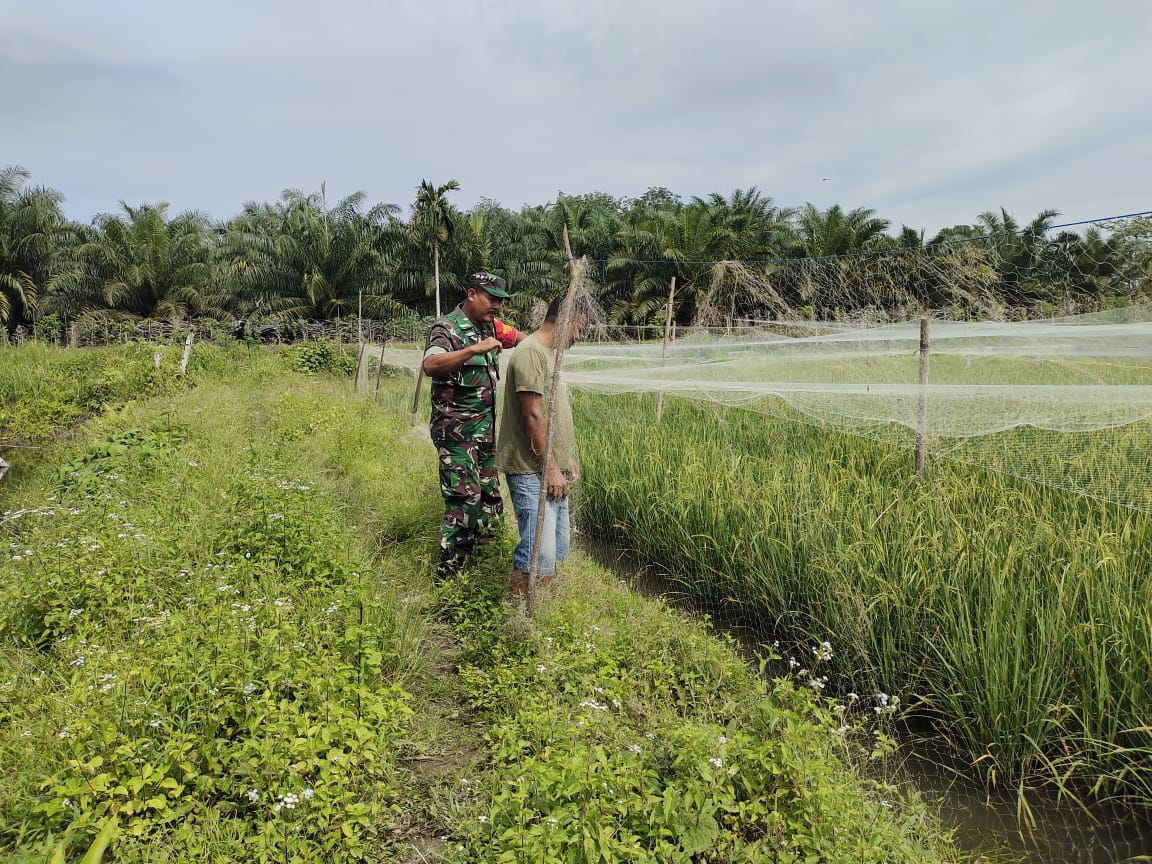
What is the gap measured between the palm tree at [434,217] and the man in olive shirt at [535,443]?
2027cm

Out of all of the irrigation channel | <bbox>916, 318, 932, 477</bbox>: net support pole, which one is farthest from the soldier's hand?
<bbox>916, 318, 932, 477</bbox>: net support pole

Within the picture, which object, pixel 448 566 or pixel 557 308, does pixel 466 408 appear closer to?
pixel 557 308

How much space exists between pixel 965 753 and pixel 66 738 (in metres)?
3.18

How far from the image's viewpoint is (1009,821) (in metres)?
2.27

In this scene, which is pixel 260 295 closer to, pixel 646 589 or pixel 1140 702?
pixel 646 589

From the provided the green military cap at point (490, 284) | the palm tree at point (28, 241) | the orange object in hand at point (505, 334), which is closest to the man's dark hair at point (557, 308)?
the green military cap at point (490, 284)

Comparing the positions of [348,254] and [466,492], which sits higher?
[348,254]

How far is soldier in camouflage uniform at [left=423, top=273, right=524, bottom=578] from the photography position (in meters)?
3.16

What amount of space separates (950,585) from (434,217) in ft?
75.3

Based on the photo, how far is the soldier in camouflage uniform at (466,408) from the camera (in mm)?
3164

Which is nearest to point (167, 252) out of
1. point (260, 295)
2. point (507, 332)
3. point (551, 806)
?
point (260, 295)

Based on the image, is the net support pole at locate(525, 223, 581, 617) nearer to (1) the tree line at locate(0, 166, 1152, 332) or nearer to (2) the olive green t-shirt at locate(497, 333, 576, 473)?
(2) the olive green t-shirt at locate(497, 333, 576, 473)

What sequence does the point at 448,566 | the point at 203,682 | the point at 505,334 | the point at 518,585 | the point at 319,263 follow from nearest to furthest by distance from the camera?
the point at 203,682 → the point at 518,585 → the point at 448,566 → the point at 505,334 → the point at 319,263

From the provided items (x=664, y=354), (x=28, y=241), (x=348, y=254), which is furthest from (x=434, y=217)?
(x=664, y=354)
